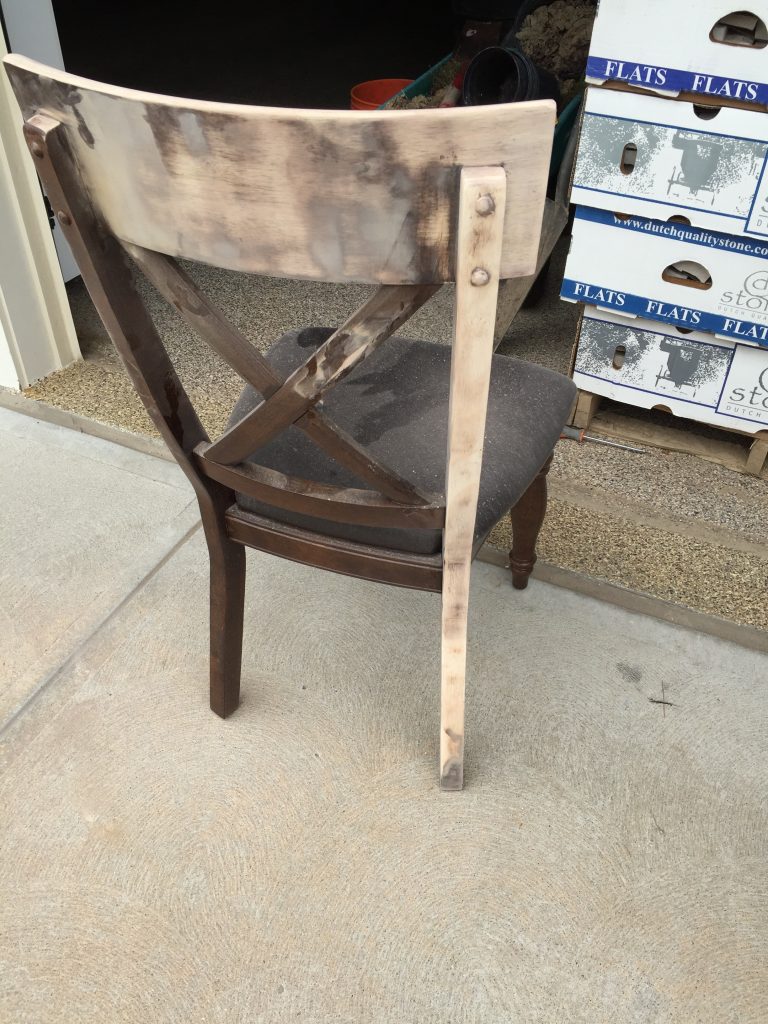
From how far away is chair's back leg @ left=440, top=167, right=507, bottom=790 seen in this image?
76 centimetres

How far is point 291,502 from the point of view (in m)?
1.10

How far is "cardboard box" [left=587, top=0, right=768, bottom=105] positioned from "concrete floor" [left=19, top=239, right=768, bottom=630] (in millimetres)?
777

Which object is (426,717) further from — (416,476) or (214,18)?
(214,18)

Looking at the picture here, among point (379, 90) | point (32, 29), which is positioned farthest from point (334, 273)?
point (379, 90)

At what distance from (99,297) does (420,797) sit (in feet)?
2.75

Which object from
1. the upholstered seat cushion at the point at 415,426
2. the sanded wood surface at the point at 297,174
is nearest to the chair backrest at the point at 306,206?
the sanded wood surface at the point at 297,174

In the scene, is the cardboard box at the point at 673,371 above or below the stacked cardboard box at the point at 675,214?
below

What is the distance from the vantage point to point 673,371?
1.92 meters

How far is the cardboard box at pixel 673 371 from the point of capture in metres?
1.85

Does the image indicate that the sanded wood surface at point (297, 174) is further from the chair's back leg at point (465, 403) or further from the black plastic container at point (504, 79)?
the black plastic container at point (504, 79)

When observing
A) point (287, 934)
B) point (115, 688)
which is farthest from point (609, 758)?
point (115, 688)

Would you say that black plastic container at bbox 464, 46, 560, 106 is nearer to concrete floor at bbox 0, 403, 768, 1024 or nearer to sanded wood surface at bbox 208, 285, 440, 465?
concrete floor at bbox 0, 403, 768, 1024

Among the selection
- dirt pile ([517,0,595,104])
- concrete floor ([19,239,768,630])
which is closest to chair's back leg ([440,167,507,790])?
concrete floor ([19,239,768,630])

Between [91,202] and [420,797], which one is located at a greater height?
[91,202]
